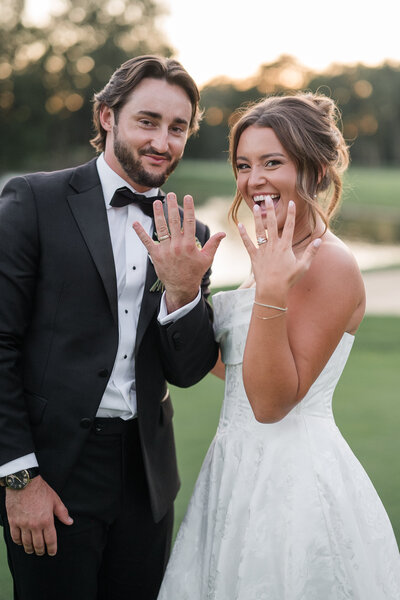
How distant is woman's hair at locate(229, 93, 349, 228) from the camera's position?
8.36 ft

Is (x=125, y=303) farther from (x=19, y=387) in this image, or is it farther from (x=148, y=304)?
(x=19, y=387)

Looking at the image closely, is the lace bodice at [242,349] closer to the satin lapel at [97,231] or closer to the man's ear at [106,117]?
the satin lapel at [97,231]

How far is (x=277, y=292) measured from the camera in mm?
2166

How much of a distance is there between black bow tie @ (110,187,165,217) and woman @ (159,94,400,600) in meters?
0.39

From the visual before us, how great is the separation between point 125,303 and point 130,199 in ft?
1.38

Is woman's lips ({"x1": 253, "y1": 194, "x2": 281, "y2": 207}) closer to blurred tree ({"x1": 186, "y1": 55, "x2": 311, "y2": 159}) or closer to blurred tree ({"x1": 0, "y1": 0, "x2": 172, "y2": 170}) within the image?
blurred tree ({"x1": 0, "y1": 0, "x2": 172, "y2": 170})

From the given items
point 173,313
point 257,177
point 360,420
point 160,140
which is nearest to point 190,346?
point 173,313

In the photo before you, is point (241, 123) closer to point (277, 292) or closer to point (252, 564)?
point (277, 292)

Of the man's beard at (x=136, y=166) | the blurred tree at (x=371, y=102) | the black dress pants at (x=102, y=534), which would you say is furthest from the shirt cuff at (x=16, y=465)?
the blurred tree at (x=371, y=102)

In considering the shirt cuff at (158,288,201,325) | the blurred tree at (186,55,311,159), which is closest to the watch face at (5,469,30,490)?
the shirt cuff at (158,288,201,325)

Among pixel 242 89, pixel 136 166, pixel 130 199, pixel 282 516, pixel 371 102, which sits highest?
pixel 242 89

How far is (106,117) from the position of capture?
9.44ft

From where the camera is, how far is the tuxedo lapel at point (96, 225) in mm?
2523

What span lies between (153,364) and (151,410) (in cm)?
18
